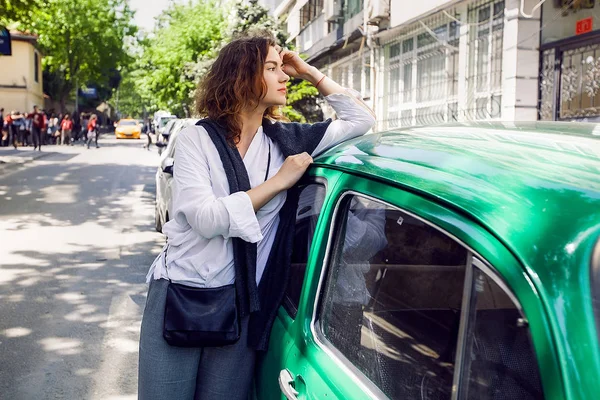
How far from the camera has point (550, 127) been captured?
1.95m

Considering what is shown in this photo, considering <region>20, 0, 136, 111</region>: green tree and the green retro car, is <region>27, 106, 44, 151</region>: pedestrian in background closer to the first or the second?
<region>20, 0, 136, 111</region>: green tree

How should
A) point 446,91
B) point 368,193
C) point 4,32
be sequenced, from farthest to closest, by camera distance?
point 4,32, point 446,91, point 368,193

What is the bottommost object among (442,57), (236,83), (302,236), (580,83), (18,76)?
(302,236)

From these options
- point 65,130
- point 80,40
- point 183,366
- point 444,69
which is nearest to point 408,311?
point 183,366

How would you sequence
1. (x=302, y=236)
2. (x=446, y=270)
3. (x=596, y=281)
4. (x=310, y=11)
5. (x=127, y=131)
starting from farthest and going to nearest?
(x=127, y=131)
(x=310, y=11)
(x=302, y=236)
(x=446, y=270)
(x=596, y=281)

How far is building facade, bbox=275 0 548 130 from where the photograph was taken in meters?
11.7

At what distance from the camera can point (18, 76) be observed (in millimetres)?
43469

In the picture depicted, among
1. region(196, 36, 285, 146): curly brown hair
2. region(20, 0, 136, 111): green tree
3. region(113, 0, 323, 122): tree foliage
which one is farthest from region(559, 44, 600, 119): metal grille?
region(20, 0, 136, 111): green tree

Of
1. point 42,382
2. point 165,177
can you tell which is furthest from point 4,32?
point 42,382

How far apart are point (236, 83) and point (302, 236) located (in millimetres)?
551

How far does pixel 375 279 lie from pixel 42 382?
3.30 meters

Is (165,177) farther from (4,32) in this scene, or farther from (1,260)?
(4,32)

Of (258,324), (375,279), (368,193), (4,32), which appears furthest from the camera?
(4,32)

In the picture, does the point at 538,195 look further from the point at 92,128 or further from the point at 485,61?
the point at 92,128
